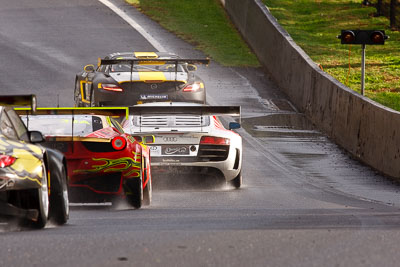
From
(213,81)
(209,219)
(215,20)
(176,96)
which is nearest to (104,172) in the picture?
(209,219)

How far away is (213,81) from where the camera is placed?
110ft

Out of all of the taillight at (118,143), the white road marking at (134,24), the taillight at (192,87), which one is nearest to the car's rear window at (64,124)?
the taillight at (118,143)

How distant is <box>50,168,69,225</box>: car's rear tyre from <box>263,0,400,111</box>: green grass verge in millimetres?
18279


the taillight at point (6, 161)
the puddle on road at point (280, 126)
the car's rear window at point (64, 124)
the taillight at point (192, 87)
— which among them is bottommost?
the puddle on road at point (280, 126)

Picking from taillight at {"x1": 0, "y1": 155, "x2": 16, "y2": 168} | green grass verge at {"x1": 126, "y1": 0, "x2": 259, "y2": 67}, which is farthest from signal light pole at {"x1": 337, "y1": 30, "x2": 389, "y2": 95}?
taillight at {"x1": 0, "y1": 155, "x2": 16, "y2": 168}

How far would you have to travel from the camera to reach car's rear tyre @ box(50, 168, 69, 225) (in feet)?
36.6

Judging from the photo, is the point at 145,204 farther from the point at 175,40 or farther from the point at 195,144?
the point at 175,40

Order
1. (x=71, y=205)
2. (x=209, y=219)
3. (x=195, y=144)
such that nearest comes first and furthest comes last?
(x=209, y=219) → (x=71, y=205) → (x=195, y=144)

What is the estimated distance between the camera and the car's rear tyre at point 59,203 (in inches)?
439

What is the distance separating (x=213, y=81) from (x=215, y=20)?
31.6ft

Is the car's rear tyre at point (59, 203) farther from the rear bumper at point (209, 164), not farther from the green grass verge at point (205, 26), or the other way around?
the green grass verge at point (205, 26)

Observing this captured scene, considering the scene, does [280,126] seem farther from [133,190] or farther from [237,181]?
[133,190]

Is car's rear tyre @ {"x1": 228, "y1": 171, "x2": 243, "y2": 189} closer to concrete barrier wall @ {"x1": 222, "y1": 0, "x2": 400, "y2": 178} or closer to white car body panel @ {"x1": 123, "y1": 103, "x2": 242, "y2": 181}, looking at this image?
white car body panel @ {"x1": 123, "y1": 103, "x2": 242, "y2": 181}

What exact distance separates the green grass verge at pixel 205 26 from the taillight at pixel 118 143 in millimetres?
22010
